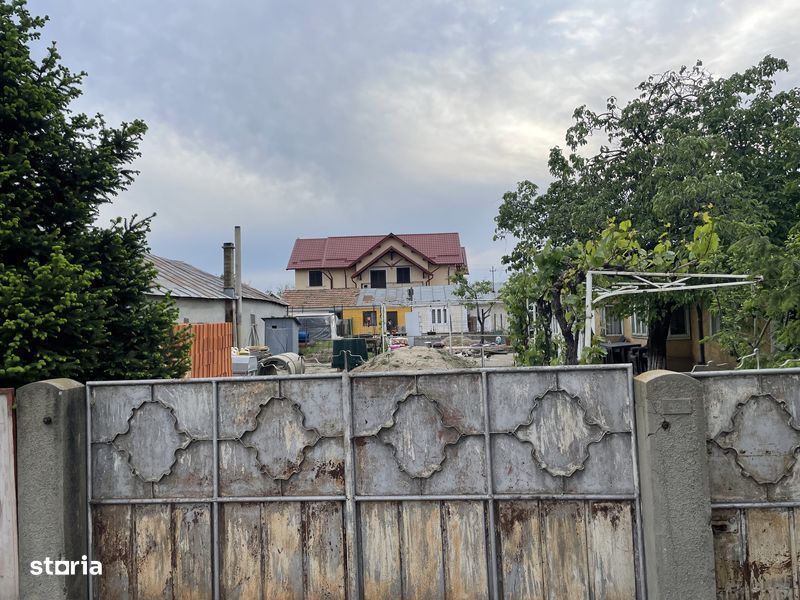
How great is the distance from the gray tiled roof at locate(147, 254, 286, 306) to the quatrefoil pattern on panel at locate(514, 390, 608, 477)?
12.5m

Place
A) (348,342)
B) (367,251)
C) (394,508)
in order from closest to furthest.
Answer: (394,508) → (348,342) → (367,251)

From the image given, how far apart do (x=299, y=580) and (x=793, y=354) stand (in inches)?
207

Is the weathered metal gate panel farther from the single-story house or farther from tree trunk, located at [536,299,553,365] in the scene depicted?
the single-story house

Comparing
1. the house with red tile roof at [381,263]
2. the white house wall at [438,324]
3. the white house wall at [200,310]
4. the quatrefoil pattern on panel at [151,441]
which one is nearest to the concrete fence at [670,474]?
the quatrefoil pattern on panel at [151,441]

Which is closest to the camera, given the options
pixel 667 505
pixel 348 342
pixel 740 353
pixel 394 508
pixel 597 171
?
pixel 667 505

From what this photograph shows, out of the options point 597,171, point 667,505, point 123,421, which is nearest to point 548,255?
point 667,505

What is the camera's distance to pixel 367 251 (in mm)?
47250

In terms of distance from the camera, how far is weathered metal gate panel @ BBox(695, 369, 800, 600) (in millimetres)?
3943

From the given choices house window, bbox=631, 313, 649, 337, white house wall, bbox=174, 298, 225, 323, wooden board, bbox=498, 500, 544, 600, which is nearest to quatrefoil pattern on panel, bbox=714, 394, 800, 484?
wooden board, bbox=498, 500, 544, 600

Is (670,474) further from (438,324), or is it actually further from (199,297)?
(438,324)

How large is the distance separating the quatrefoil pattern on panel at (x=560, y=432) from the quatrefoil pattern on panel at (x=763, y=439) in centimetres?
88

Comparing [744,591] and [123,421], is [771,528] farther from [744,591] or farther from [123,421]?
[123,421]

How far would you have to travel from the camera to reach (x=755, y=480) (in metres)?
3.95

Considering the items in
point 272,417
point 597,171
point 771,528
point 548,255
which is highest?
point 597,171
